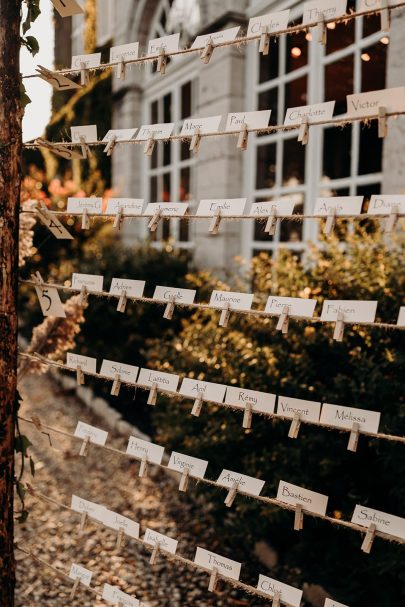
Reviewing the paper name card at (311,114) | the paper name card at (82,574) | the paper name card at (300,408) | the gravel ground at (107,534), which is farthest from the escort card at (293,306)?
the gravel ground at (107,534)

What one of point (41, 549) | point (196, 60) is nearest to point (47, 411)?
point (41, 549)

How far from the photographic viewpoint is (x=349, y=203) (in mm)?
1498

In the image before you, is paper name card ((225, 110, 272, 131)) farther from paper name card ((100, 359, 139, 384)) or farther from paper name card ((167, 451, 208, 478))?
paper name card ((167, 451, 208, 478))

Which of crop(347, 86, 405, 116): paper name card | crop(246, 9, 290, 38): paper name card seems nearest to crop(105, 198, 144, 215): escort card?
crop(246, 9, 290, 38): paper name card

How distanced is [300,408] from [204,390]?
0.30 meters

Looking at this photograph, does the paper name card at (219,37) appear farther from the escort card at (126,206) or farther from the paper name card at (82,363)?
the paper name card at (82,363)

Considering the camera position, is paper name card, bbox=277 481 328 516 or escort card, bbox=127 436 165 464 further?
escort card, bbox=127 436 165 464

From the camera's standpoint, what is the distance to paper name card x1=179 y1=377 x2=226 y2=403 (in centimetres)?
168

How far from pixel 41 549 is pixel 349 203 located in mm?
2498

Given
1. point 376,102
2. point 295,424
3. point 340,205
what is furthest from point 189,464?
point 376,102

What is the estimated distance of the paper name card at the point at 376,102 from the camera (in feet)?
4.55

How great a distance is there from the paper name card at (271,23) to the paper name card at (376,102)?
0.97 ft

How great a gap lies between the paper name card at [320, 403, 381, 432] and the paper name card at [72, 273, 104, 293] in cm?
79

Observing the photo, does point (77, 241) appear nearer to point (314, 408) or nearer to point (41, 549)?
point (41, 549)
